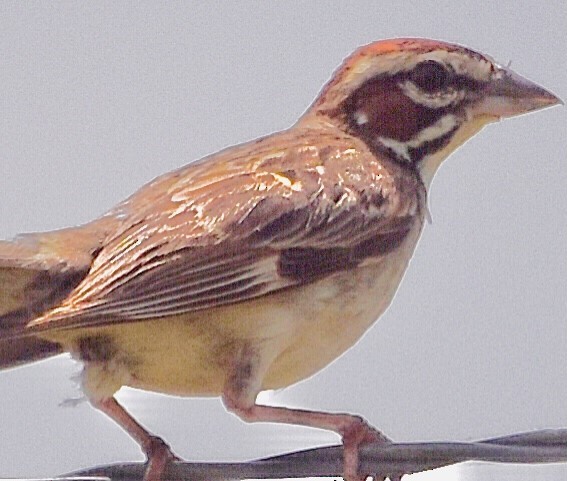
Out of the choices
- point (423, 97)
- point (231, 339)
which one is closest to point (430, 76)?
point (423, 97)

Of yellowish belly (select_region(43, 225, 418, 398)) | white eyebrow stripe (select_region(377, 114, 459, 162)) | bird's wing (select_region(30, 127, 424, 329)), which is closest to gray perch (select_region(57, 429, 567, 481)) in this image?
yellowish belly (select_region(43, 225, 418, 398))

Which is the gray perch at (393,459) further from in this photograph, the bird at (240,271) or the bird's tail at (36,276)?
the bird's tail at (36,276)

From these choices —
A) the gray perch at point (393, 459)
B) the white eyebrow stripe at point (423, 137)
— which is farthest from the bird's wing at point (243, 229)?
the gray perch at point (393, 459)

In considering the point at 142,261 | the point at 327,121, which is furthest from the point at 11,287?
the point at 327,121

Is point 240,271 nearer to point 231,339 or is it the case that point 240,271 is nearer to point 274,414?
point 231,339

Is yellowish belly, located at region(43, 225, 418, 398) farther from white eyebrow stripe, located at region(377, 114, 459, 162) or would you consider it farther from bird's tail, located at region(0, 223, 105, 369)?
white eyebrow stripe, located at region(377, 114, 459, 162)

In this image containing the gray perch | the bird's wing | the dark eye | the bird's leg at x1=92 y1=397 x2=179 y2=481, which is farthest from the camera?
the dark eye

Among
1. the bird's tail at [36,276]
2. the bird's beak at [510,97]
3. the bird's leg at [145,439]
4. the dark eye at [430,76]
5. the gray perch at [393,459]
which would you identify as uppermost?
the dark eye at [430,76]
